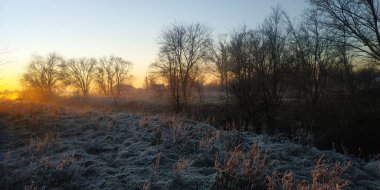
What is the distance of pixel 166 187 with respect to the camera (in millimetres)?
7293

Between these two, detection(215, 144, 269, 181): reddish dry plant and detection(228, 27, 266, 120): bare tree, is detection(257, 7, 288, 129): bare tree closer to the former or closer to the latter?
detection(228, 27, 266, 120): bare tree

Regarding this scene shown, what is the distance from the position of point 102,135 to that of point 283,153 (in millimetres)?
6195

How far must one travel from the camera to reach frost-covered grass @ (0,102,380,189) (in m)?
7.47

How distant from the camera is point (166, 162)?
29.8ft

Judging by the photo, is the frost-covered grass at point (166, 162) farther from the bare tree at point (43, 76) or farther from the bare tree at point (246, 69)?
the bare tree at point (43, 76)

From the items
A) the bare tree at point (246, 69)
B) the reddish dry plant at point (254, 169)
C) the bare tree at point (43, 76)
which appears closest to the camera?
the reddish dry plant at point (254, 169)

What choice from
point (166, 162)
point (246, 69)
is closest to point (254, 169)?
point (166, 162)

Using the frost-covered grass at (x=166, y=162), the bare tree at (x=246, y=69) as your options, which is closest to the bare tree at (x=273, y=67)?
the bare tree at (x=246, y=69)

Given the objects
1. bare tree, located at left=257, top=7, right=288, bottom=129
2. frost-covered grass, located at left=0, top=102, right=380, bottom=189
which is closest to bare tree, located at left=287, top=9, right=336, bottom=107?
bare tree, located at left=257, top=7, right=288, bottom=129

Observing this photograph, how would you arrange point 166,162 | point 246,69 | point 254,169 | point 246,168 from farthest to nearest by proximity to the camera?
point 246,69 < point 166,162 < point 254,169 < point 246,168

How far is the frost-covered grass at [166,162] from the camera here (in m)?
7.47

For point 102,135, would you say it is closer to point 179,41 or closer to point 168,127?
point 168,127

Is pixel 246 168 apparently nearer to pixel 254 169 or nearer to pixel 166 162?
pixel 254 169

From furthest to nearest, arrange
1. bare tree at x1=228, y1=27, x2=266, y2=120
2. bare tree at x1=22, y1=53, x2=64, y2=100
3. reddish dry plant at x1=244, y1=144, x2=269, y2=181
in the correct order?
bare tree at x1=22, y1=53, x2=64, y2=100 → bare tree at x1=228, y1=27, x2=266, y2=120 → reddish dry plant at x1=244, y1=144, x2=269, y2=181
